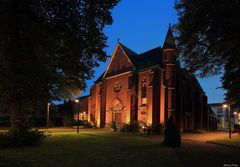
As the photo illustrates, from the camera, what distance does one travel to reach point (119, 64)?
41500 mm

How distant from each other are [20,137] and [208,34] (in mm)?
12436

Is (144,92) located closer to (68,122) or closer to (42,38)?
(68,122)

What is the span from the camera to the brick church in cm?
3353

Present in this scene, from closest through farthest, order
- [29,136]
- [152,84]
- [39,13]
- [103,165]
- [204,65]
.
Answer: [103,165] → [39,13] → [29,136] → [204,65] → [152,84]

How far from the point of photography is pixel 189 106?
4150 cm

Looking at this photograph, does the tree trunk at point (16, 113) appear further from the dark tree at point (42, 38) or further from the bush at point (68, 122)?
the bush at point (68, 122)

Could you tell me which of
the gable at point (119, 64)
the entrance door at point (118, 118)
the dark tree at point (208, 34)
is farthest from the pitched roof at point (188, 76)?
the entrance door at point (118, 118)

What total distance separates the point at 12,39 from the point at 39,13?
2555mm

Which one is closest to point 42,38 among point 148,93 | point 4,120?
point 148,93

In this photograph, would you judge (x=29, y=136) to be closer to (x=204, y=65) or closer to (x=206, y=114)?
(x=204, y=65)

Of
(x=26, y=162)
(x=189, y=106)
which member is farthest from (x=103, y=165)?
(x=189, y=106)

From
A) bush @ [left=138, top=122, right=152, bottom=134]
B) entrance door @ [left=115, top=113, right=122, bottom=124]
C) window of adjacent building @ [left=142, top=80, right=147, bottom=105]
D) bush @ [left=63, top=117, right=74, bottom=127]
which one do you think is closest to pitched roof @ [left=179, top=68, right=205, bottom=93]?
window of adjacent building @ [left=142, top=80, right=147, bottom=105]

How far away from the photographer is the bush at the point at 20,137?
43.8 ft

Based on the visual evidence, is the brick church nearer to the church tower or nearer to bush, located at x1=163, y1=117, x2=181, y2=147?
the church tower
